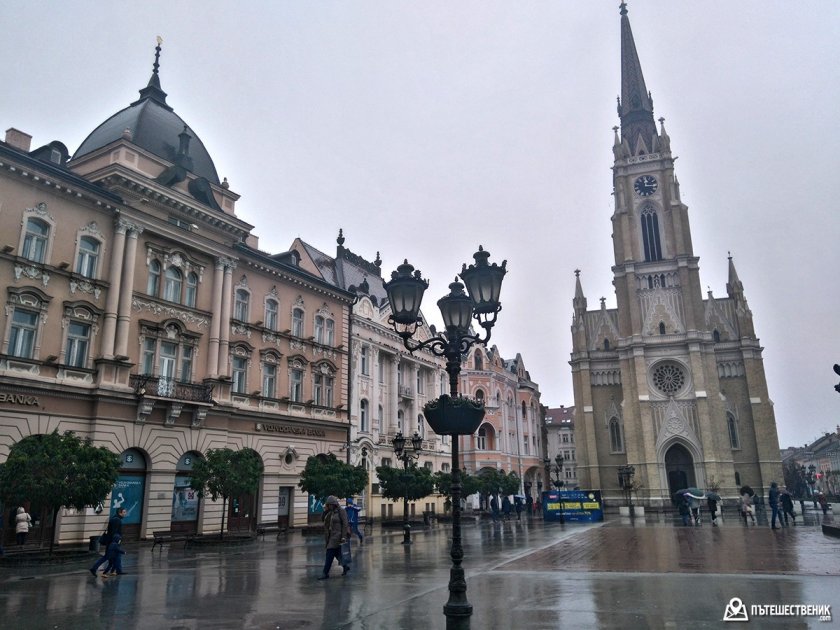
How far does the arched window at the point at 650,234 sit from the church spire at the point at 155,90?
175ft

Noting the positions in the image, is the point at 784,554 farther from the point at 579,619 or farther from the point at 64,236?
the point at 64,236

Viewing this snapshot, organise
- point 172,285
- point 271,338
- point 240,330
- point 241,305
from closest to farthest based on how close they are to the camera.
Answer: point 172,285 < point 240,330 < point 241,305 < point 271,338

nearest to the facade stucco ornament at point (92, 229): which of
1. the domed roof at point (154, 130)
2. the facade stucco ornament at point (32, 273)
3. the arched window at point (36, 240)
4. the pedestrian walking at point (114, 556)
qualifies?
the arched window at point (36, 240)

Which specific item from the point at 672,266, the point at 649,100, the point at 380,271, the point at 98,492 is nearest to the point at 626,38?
the point at 649,100

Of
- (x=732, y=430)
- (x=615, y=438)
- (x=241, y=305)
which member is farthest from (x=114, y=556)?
(x=732, y=430)

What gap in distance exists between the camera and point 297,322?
35062mm

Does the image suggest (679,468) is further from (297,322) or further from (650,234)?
(297,322)

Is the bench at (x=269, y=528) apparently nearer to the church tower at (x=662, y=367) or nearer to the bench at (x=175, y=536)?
the bench at (x=175, y=536)

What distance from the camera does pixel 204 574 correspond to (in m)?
15.3

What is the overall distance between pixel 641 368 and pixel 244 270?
45.8 meters

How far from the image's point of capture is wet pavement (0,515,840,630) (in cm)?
917

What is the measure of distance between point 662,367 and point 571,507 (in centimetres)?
2983

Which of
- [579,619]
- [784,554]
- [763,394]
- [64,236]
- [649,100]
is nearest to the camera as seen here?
[579,619]

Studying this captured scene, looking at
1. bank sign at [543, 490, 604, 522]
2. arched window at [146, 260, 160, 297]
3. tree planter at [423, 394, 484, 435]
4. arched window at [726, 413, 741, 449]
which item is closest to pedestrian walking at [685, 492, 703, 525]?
bank sign at [543, 490, 604, 522]
